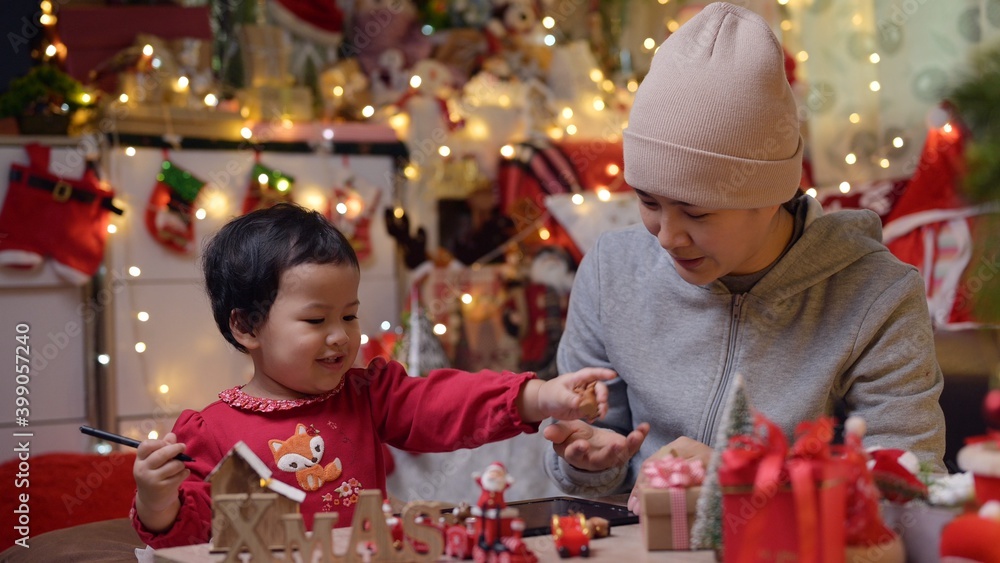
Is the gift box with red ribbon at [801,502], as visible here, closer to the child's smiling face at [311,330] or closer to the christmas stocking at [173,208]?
the child's smiling face at [311,330]

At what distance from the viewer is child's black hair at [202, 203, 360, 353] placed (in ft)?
4.30

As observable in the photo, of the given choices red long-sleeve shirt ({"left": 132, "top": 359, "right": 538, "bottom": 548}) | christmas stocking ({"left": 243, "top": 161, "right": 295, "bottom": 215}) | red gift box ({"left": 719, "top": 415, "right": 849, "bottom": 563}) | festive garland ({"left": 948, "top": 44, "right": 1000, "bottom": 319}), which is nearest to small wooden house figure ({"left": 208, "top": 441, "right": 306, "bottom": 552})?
red long-sleeve shirt ({"left": 132, "top": 359, "right": 538, "bottom": 548})

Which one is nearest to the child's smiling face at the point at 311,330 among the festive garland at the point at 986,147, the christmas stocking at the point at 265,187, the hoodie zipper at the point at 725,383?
the hoodie zipper at the point at 725,383

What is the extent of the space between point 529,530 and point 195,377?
7.06ft

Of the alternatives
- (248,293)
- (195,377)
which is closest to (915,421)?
(248,293)

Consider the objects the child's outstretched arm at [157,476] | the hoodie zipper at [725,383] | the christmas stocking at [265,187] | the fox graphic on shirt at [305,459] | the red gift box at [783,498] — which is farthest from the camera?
the christmas stocking at [265,187]

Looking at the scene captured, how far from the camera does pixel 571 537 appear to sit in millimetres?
937

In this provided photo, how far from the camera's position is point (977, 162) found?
39.8 inches

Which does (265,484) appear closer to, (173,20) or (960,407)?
(960,407)

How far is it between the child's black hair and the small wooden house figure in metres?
0.34

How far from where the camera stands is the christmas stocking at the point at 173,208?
2.96 meters

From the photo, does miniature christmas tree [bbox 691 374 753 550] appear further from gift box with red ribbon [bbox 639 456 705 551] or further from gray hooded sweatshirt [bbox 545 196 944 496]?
gray hooded sweatshirt [bbox 545 196 944 496]

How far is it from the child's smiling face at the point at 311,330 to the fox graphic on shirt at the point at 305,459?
71 mm

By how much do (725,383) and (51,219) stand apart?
82.2 inches
